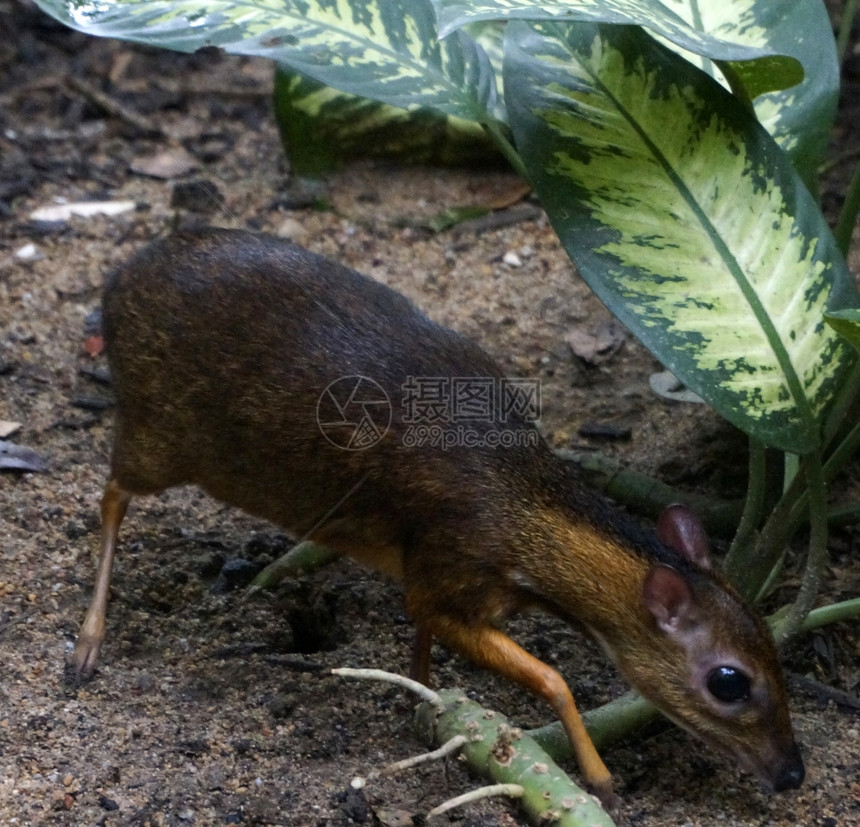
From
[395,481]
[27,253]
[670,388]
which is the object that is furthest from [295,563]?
[27,253]

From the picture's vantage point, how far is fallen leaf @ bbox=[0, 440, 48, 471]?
429 centimetres

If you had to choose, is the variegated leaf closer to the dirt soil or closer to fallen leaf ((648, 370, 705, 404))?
fallen leaf ((648, 370, 705, 404))

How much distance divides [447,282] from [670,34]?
2755 mm

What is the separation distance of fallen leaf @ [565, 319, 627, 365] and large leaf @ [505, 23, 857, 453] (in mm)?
1782

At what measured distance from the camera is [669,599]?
123 inches

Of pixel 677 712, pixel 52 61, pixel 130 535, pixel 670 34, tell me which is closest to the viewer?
pixel 670 34

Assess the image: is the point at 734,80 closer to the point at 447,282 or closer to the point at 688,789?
the point at 688,789

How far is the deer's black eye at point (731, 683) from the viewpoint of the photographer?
10.2 ft

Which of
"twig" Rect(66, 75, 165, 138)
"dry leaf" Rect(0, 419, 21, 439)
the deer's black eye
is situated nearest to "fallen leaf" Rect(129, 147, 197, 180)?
"twig" Rect(66, 75, 165, 138)

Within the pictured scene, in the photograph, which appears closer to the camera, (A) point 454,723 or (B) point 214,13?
(A) point 454,723

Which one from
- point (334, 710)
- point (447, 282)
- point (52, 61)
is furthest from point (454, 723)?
point (52, 61)

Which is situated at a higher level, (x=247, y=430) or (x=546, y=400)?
(x=247, y=430)

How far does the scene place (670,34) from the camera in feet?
8.63

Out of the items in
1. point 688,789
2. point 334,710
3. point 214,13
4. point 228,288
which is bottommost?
point 334,710
